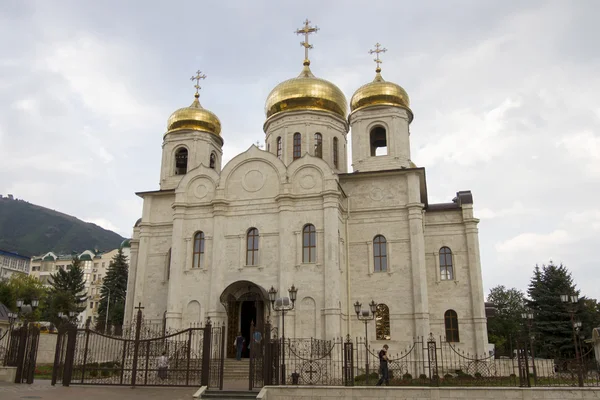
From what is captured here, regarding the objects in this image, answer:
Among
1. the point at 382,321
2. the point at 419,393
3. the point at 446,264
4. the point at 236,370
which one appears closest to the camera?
the point at 419,393

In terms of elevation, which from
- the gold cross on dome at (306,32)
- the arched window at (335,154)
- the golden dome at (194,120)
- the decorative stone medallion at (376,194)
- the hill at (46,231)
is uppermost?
the hill at (46,231)

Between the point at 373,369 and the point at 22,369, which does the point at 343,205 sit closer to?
the point at 373,369

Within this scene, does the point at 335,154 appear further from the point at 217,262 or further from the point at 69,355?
the point at 69,355

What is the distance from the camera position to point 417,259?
22344mm

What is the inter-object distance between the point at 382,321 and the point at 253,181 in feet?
26.6

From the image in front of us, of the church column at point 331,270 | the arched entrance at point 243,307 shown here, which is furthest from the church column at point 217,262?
the church column at point 331,270

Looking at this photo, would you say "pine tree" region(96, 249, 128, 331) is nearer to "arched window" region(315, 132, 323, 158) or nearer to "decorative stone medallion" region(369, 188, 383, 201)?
"arched window" region(315, 132, 323, 158)

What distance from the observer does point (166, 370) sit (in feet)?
47.2

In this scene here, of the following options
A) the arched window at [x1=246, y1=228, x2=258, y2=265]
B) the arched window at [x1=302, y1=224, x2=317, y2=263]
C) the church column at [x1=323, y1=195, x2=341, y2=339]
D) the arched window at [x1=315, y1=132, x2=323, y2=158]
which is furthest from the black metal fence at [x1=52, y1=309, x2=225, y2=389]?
the arched window at [x1=315, y1=132, x2=323, y2=158]

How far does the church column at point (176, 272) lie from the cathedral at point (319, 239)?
0.04 meters

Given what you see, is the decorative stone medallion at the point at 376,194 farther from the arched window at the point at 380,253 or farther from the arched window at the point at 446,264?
the arched window at the point at 446,264

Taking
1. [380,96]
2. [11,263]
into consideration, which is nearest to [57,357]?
[380,96]

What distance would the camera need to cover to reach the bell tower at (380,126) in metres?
25.3

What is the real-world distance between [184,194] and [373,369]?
36.1 ft
